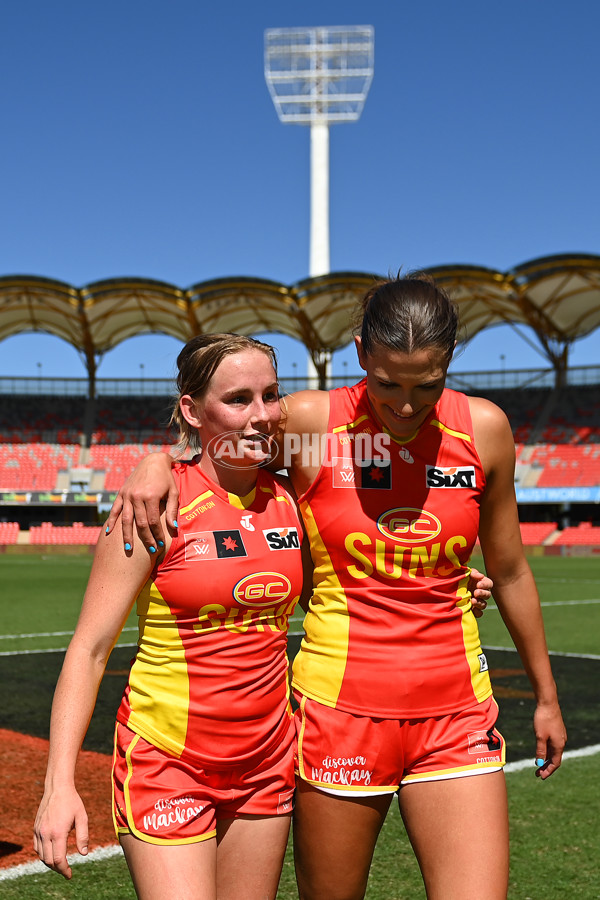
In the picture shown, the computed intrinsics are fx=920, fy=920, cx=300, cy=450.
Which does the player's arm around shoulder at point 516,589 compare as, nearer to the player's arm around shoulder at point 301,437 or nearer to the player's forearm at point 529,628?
the player's forearm at point 529,628

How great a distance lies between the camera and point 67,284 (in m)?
42.6

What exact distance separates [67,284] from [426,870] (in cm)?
4256

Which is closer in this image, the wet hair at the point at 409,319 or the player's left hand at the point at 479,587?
the wet hair at the point at 409,319

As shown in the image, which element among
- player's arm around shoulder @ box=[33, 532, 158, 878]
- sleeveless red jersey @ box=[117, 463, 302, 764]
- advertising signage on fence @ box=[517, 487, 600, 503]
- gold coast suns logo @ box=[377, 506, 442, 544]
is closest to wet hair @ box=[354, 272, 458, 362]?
gold coast suns logo @ box=[377, 506, 442, 544]

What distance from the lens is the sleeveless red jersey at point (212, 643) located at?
239cm

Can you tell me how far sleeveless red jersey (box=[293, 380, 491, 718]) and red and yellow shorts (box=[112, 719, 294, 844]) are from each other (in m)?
0.29

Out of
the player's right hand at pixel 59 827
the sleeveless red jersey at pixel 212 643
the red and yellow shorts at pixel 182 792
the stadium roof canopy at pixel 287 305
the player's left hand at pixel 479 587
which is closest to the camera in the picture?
the player's right hand at pixel 59 827

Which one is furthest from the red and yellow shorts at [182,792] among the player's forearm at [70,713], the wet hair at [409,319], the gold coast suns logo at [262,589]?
the wet hair at [409,319]

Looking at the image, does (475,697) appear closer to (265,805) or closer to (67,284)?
(265,805)

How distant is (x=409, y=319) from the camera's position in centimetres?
246

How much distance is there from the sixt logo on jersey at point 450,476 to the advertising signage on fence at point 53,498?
46.2m

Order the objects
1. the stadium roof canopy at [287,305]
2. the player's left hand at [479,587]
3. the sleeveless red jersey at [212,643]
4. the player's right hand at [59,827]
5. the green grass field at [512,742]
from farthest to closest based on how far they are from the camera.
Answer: the stadium roof canopy at [287,305], the green grass field at [512,742], the player's left hand at [479,587], the sleeveless red jersey at [212,643], the player's right hand at [59,827]

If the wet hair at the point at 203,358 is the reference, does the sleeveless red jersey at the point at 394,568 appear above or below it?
below

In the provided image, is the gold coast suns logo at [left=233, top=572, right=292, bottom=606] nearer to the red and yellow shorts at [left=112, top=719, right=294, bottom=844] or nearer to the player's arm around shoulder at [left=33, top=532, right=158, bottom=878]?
the player's arm around shoulder at [left=33, top=532, right=158, bottom=878]
